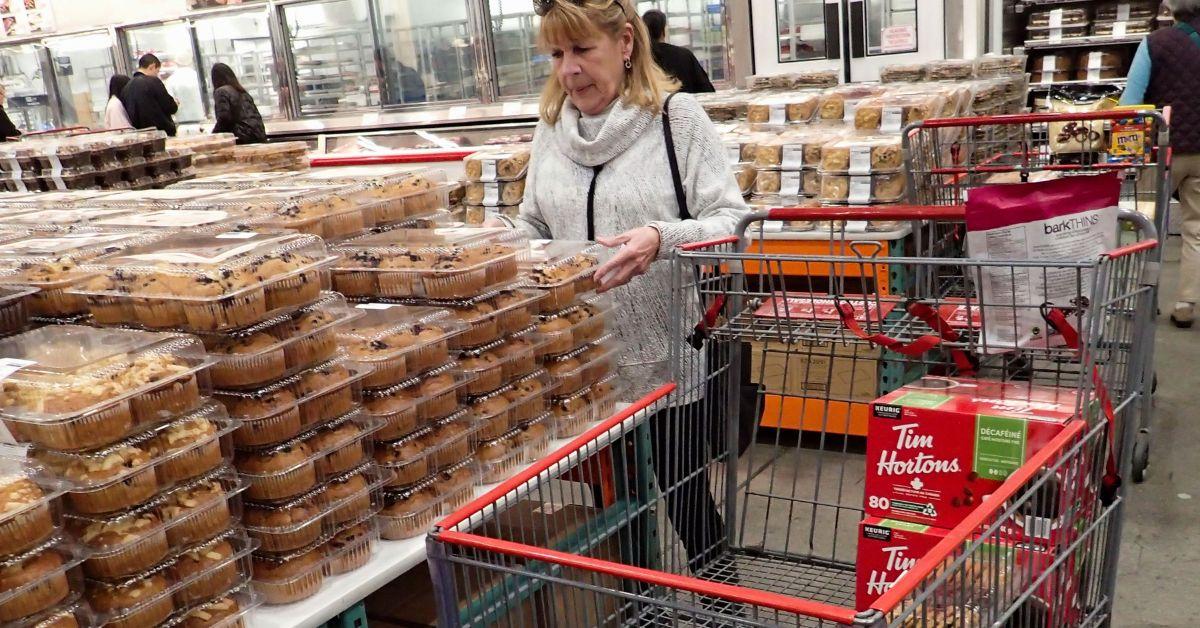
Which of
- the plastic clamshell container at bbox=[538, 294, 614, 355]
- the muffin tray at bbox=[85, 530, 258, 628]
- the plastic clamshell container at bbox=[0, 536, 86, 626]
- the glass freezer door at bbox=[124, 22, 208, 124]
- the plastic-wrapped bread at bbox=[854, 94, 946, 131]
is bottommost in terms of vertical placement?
the muffin tray at bbox=[85, 530, 258, 628]

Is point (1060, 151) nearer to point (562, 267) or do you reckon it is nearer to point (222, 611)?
point (562, 267)

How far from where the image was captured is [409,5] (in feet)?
26.7

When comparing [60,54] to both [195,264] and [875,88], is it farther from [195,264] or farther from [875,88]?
[195,264]

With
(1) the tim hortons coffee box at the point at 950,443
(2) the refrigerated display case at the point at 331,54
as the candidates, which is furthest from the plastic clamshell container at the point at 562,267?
(2) the refrigerated display case at the point at 331,54

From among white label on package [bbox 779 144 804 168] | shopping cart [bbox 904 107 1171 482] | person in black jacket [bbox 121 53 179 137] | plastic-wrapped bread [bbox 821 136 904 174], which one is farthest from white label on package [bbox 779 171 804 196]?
person in black jacket [bbox 121 53 179 137]

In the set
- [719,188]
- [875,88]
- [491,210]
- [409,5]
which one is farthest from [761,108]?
[409,5]

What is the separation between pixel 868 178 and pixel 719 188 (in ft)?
5.65

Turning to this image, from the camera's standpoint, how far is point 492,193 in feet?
13.3

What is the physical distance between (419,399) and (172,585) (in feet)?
1.67

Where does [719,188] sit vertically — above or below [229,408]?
above

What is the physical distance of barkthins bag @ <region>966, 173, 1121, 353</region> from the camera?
145 centimetres

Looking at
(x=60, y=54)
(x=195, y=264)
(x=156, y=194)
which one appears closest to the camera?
(x=195, y=264)

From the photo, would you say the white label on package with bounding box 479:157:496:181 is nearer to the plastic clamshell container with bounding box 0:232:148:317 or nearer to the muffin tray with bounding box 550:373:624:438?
the muffin tray with bounding box 550:373:624:438

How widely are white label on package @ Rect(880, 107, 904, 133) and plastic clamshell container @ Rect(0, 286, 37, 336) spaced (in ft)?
10.5
